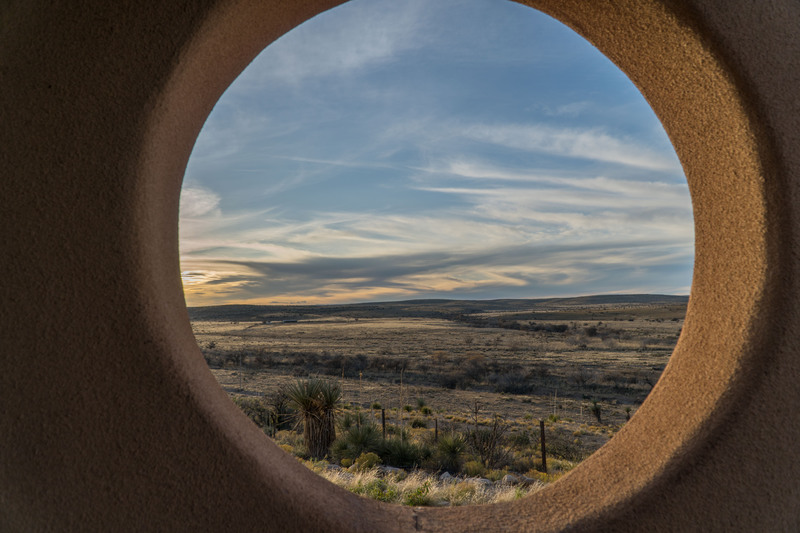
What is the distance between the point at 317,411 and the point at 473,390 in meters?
16.0

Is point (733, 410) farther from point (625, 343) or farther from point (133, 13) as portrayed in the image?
point (625, 343)

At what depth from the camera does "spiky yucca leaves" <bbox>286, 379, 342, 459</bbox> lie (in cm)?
1162

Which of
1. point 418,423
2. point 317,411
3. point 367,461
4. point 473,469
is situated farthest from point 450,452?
point 418,423

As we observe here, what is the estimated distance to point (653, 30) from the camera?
3186mm

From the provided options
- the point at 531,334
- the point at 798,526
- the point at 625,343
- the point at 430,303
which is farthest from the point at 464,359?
the point at 430,303

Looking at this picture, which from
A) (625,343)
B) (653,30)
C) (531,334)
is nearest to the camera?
(653,30)

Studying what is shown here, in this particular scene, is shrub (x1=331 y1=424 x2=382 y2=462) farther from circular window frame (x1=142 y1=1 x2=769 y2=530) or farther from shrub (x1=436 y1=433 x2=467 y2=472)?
circular window frame (x1=142 y1=1 x2=769 y2=530)

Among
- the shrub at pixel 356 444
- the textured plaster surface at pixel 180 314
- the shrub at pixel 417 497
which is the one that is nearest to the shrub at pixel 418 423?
the shrub at pixel 356 444

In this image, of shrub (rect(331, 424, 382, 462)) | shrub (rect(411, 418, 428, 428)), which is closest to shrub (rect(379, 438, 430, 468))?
shrub (rect(331, 424, 382, 462))

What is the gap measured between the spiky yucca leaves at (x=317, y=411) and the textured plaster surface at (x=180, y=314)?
873 centimetres

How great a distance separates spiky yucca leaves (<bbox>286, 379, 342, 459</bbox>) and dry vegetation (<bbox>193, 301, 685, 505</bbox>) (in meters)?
0.47

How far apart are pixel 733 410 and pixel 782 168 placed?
148cm

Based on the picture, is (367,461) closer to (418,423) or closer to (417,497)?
(417,497)

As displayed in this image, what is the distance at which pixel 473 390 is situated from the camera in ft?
85.9
